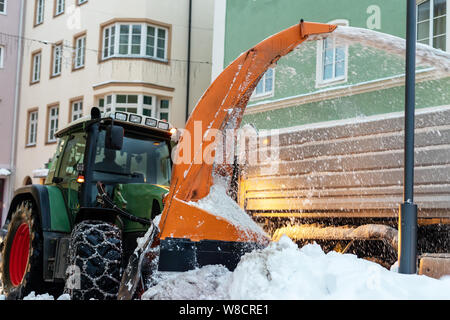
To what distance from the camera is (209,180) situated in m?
4.81

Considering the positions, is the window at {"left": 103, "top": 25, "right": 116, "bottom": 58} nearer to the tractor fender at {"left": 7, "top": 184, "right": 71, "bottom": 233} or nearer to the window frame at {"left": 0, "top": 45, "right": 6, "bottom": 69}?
the window frame at {"left": 0, "top": 45, "right": 6, "bottom": 69}

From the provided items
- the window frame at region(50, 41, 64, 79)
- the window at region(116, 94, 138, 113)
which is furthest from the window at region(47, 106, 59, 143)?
the window at region(116, 94, 138, 113)

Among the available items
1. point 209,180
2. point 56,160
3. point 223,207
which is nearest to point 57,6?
point 56,160

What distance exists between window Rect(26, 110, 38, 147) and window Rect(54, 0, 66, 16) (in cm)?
402

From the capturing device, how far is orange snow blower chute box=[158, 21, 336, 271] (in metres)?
4.31

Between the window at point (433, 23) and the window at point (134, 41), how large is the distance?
10785mm

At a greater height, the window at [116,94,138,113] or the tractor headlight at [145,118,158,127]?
the window at [116,94,138,113]

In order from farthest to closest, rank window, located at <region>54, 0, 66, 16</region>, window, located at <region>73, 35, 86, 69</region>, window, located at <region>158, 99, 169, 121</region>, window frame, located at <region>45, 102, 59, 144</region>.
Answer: window, located at <region>54, 0, 66, 16</region>
window frame, located at <region>45, 102, 59, 144</region>
window, located at <region>73, 35, 86, 69</region>
window, located at <region>158, 99, 169, 121</region>

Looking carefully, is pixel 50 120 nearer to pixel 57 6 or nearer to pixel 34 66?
pixel 34 66

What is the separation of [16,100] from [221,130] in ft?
65.7

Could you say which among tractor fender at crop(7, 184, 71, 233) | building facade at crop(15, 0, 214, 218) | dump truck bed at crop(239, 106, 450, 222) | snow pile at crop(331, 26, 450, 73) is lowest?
tractor fender at crop(7, 184, 71, 233)

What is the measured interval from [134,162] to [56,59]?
54.7 feet

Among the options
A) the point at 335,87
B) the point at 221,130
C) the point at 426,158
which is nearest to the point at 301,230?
the point at 426,158

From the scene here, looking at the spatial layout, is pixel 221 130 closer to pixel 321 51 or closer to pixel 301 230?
Result: pixel 301 230
